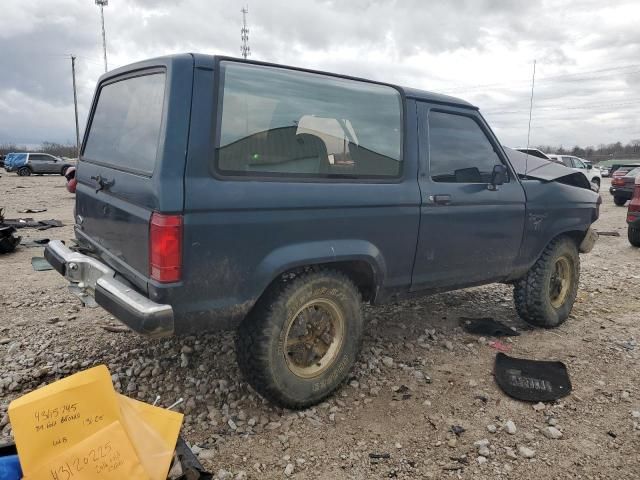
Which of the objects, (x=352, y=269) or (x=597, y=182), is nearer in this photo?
(x=352, y=269)

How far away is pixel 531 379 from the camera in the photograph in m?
3.46

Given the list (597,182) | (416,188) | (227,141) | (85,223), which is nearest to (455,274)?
(416,188)

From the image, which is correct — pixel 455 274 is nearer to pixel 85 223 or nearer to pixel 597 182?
pixel 85 223

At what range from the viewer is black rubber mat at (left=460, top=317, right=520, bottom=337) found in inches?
170

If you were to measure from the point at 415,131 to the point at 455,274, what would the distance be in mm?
1097

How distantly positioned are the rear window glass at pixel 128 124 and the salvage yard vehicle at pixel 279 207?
1 centimetres

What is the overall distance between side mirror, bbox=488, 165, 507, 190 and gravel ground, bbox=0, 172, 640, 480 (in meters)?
1.33

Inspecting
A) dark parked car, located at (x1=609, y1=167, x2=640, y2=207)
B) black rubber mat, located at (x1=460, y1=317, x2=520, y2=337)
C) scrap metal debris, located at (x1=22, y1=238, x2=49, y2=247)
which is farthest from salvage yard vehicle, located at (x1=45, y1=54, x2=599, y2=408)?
dark parked car, located at (x1=609, y1=167, x2=640, y2=207)

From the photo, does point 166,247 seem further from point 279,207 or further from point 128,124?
point 128,124

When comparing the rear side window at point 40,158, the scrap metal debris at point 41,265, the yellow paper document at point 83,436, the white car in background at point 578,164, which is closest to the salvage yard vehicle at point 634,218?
the scrap metal debris at point 41,265

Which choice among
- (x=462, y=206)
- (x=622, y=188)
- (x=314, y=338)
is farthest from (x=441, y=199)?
(x=622, y=188)

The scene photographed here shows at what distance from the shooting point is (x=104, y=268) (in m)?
2.78

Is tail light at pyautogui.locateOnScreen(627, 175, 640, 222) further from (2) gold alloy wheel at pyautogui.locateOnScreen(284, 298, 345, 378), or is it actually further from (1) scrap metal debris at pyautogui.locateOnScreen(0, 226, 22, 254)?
(1) scrap metal debris at pyautogui.locateOnScreen(0, 226, 22, 254)

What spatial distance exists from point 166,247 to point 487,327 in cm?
317
